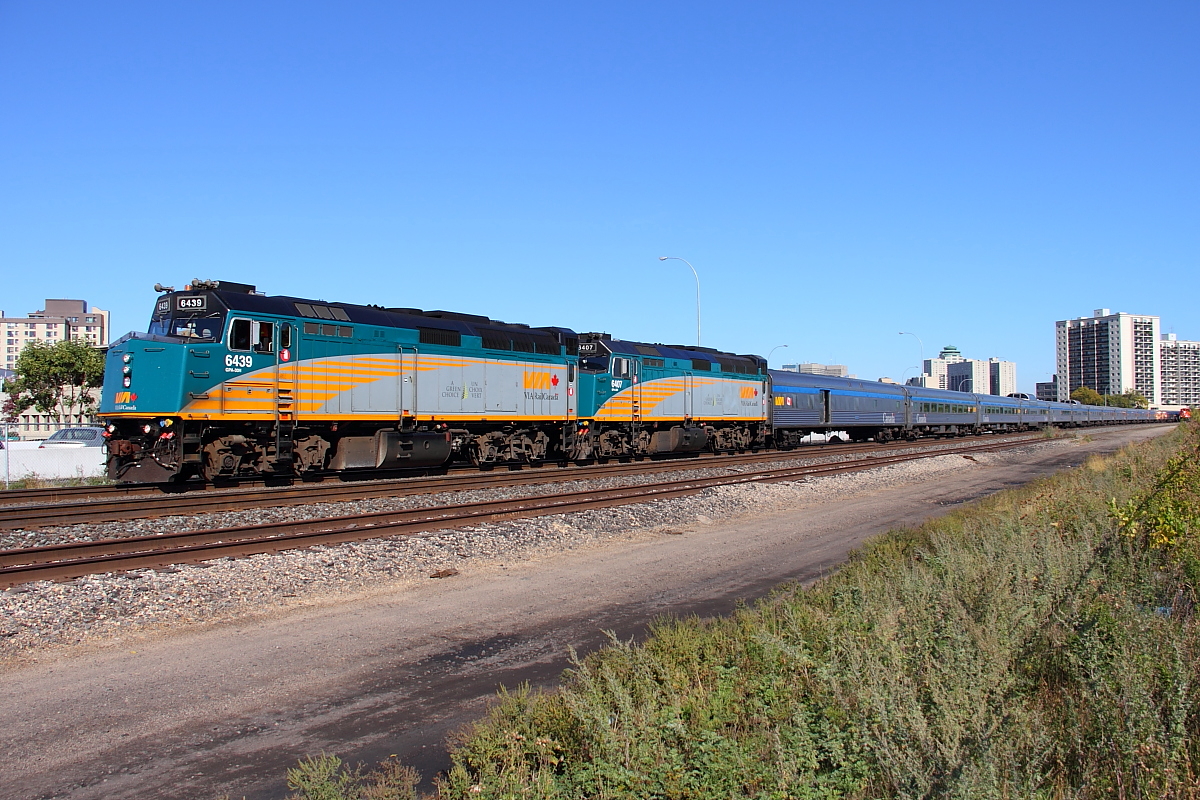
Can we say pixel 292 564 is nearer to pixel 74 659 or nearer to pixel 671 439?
pixel 74 659

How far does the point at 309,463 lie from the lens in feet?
65.9

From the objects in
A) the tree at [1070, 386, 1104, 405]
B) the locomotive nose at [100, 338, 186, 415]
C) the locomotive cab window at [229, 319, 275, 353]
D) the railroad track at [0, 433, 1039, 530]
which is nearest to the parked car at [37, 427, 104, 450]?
the railroad track at [0, 433, 1039, 530]

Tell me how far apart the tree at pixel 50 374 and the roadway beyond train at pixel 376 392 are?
4812cm

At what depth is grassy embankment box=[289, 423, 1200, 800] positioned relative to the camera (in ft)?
14.8

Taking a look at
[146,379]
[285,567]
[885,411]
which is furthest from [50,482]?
[885,411]

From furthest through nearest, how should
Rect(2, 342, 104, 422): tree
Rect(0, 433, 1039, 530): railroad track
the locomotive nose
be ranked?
1. Rect(2, 342, 104, 422): tree
2. the locomotive nose
3. Rect(0, 433, 1039, 530): railroad track

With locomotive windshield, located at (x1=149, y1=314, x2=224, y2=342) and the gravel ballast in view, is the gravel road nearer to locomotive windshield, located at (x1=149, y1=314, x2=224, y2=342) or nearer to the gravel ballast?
the gravel ballast

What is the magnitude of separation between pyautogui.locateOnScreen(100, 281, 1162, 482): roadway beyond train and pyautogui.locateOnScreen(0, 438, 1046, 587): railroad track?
5041mm

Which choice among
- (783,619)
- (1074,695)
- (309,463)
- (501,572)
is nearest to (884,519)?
(501,572)

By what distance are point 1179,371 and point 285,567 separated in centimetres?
23281

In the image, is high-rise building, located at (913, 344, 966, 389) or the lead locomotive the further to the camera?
high-rise building, located at (913, 344, 966, 389)

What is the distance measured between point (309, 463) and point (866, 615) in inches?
638

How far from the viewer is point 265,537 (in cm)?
1288

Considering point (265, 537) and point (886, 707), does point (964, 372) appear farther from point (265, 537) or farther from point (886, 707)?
point (886, 707)
